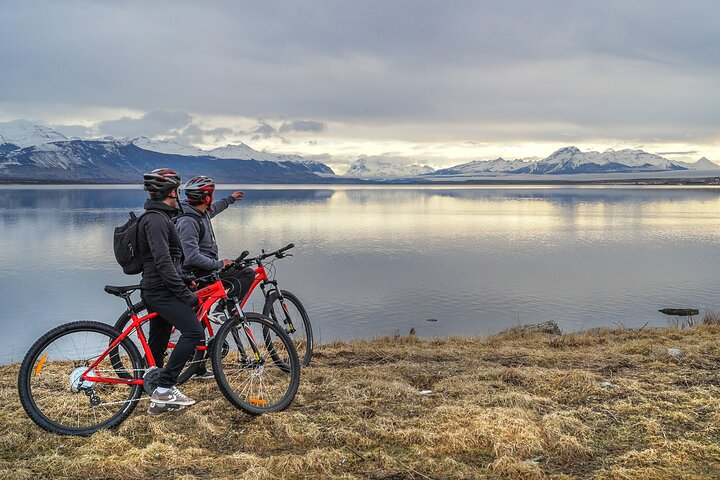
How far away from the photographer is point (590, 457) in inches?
202

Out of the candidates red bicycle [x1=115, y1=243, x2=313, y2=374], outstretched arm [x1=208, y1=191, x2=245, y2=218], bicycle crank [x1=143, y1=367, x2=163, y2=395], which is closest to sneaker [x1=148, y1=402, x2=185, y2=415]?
bicycle crank [x1=143, y1=367, x2=163, y2=395]

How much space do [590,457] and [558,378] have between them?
2.20 meters

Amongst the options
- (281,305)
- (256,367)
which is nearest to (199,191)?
(281,305)

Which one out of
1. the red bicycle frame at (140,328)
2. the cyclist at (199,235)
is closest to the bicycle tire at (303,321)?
the cyclist at (199,235)

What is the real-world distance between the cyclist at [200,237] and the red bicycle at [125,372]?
0.22 meters

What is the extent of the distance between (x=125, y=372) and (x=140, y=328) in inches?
20.0

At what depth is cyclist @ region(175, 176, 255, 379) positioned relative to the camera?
262 inches

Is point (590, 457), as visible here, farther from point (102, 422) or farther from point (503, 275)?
point (503, 275)

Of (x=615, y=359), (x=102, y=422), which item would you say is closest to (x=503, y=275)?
(x=615, y=359)

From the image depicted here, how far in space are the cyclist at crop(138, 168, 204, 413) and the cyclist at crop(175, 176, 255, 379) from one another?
2.19ft

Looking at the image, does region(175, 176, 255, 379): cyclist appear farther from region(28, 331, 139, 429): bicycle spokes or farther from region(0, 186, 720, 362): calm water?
region(0, 186, 720, 362): calm water

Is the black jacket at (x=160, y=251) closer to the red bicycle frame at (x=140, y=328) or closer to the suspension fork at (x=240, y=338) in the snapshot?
the red bicycle frame at (x=140, y=328)

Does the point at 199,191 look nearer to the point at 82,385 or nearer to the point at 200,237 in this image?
the point at 200,237

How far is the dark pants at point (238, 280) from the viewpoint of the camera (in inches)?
283
